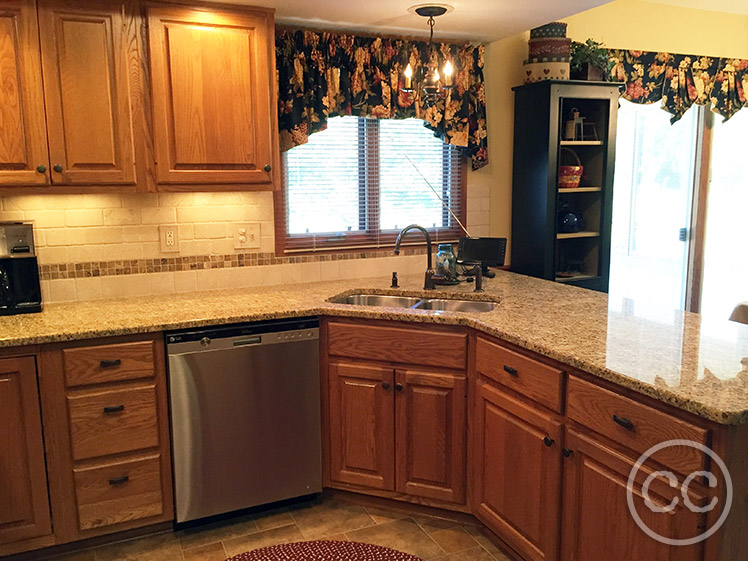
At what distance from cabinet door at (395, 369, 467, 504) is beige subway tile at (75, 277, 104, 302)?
1507 millimetres

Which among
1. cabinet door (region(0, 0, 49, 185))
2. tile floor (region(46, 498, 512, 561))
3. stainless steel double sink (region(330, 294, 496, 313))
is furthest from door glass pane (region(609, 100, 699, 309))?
cabinet door (region(0, 0, 49, 185))

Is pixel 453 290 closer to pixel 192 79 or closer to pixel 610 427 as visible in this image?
pixel 610 427

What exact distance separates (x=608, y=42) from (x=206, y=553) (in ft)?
12.1

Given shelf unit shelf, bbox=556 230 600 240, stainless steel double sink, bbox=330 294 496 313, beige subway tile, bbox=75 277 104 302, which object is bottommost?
stainless steel double sink, bbox=330 294 496 313

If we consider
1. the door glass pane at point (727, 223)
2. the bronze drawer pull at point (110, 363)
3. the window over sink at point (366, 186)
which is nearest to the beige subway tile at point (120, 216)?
the window over sink at point (366, 186)

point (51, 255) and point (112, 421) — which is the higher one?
point (51, 255)

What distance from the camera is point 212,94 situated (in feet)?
9.10

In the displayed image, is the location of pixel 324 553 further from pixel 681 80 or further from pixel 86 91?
pixel 681 80

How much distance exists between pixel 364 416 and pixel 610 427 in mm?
1199

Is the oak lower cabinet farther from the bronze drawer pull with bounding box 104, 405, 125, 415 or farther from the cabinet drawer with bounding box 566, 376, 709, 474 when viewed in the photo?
the bronze drawer pull with bounding box 104, 405, 125, 415

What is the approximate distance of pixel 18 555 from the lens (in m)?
2.48

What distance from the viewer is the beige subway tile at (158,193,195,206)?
3.06 metres

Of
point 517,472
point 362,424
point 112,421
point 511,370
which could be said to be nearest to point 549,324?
point 511,370

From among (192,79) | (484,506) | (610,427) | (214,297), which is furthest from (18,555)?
(610,427)
